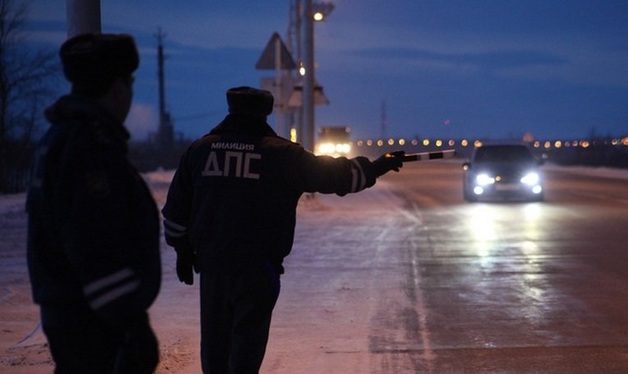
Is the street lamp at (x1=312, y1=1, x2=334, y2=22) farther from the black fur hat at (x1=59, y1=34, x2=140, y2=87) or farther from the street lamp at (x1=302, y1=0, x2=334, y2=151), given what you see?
the black fur hat at (x1=59, y1=34, x2=140, y2=87)

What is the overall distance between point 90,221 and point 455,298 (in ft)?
24.5

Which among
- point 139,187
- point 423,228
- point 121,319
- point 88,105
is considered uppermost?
point 88,105

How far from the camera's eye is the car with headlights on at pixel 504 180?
2498cm

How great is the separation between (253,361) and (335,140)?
203 feet

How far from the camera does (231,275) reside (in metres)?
4.87

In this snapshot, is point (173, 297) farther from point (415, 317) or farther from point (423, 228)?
point (423, 228)

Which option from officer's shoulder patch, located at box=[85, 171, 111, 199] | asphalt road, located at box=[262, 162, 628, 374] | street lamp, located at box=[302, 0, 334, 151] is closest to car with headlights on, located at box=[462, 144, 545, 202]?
street lamp, located at box=[302, 0, 334, 151]

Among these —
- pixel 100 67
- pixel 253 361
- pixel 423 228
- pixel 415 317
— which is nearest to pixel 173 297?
pixel 415 317

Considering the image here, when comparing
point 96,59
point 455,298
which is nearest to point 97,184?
point 96,59

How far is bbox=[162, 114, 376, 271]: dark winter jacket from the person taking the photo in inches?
192

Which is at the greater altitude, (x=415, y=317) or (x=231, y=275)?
(x=231, y=275)

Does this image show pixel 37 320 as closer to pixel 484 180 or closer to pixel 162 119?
pixel 484 180

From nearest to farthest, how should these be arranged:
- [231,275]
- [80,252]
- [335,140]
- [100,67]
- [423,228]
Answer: [80,252] < [100,67] < [231,275] < [423,228] < [335,140]

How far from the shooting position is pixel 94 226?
10.2 ft
